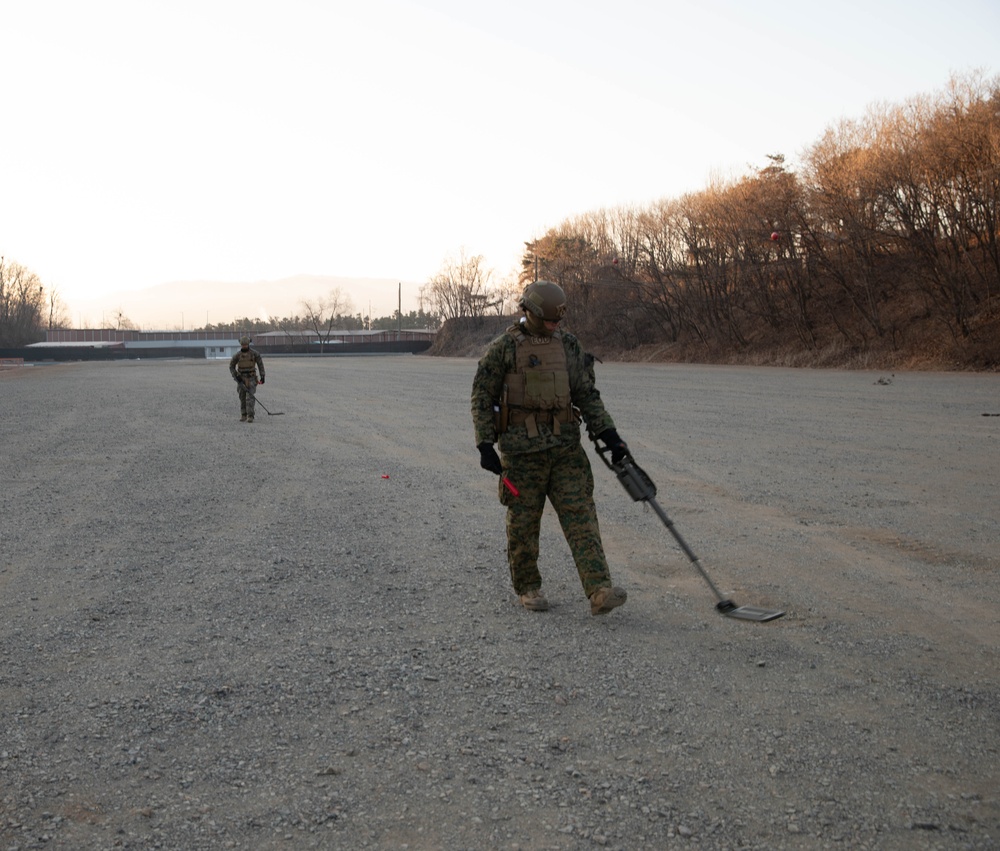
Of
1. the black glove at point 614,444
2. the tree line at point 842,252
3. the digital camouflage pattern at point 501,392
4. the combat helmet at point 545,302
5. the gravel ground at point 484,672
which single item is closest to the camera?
the gravel ground at point 484,672

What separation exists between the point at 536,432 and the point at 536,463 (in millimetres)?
196

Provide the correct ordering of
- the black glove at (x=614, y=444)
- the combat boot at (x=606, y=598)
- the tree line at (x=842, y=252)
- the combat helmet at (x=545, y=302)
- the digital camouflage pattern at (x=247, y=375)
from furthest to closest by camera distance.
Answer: the tree line at (x=842, y=252) < the digital camouflage pattern at (x=247, y=375) < the black glove at (x=614, y=444) < the combat helmet at (x=545, y=302) < the combat boot at (x=606, y=598)

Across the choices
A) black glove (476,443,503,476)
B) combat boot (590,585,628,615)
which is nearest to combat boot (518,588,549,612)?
combat boot (590,585,628,615)

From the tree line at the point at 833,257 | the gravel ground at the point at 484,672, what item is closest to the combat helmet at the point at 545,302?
the gravel ground at the point at 484,672

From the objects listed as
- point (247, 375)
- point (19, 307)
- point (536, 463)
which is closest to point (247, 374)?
point (247, 375)

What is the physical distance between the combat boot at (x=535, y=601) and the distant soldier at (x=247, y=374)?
45.3 feet

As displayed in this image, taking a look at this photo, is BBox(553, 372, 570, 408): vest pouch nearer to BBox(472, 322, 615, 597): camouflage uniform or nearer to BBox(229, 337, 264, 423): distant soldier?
BBox(472, 322, 615, 597): camouflage uniform

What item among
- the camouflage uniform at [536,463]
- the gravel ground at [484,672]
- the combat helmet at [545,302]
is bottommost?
the gravel ground at [484,672]

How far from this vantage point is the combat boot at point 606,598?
5523 millimetres

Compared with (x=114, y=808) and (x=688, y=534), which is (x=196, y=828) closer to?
(x=114, y=808)

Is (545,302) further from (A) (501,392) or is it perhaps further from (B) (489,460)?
(B) (489,460)

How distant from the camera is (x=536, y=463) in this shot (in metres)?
5.82

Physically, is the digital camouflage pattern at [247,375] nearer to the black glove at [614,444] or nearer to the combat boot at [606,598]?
the black glove at [614,444]

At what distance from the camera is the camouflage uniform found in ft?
18.9
